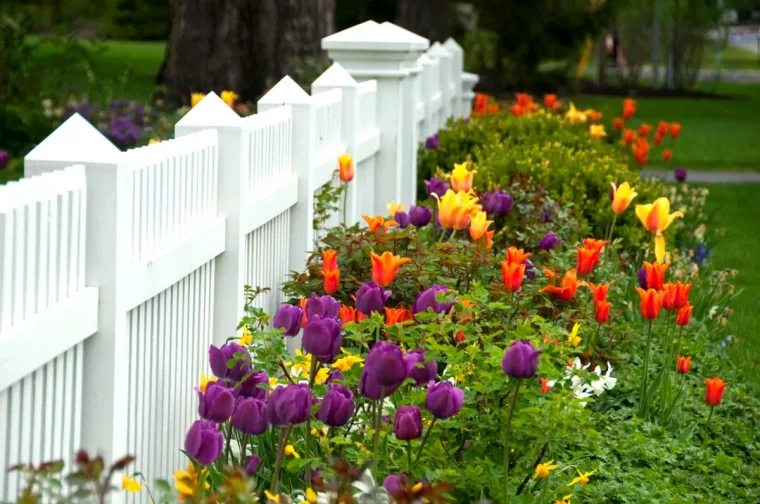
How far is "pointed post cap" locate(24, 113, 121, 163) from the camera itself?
8.38 ft

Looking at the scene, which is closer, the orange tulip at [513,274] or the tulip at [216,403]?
the tulip at [216,403]

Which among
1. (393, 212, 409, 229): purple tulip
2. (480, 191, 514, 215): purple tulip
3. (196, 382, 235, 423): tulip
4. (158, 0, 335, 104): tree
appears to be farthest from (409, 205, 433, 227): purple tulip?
(158, 0, 335, 104): tree

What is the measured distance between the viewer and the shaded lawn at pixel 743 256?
6.28 meters

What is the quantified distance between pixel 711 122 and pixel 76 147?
2359 centimetres

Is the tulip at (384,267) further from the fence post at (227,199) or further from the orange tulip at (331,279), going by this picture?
the fence post at (227,199)

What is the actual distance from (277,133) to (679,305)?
156 centimetres

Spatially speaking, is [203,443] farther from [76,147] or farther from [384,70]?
[384,70]

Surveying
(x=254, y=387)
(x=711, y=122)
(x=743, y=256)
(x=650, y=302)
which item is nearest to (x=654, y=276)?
(x=650, y=302)

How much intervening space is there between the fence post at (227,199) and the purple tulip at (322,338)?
3.17 ft

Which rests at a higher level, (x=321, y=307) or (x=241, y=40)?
(x=241, y=40)

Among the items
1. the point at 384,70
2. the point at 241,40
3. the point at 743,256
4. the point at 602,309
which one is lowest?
the point at 743,256

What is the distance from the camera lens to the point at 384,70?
665 centimetres

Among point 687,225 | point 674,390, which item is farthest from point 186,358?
point 687,225

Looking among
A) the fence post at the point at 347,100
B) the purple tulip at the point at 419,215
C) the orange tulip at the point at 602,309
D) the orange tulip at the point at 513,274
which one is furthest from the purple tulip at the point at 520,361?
the fence post at the point at 347,100
